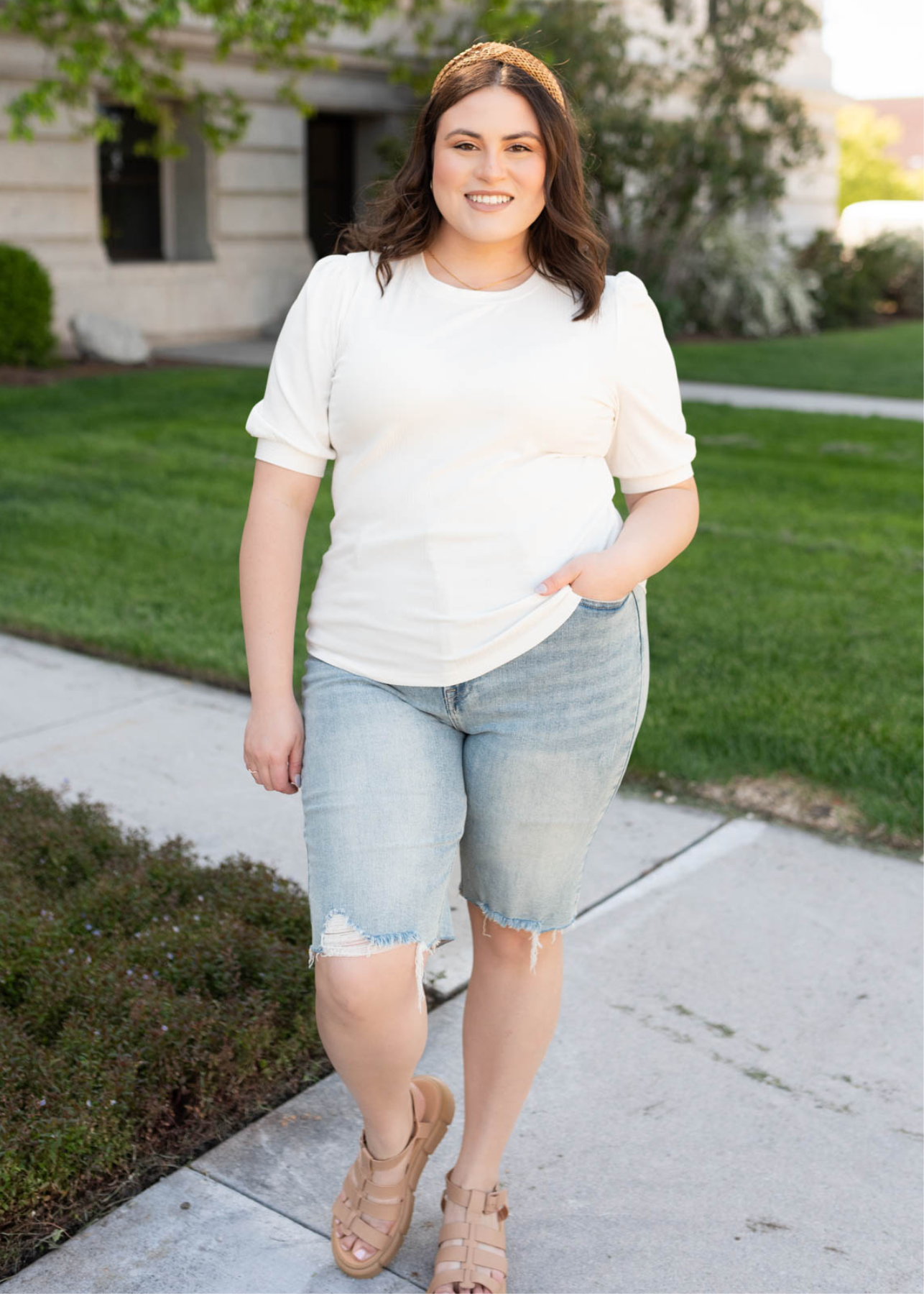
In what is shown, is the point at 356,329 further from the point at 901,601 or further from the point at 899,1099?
the point at 901,601

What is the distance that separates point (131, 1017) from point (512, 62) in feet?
6.21

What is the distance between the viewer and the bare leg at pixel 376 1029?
1.97 metres

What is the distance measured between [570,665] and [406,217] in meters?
0.75

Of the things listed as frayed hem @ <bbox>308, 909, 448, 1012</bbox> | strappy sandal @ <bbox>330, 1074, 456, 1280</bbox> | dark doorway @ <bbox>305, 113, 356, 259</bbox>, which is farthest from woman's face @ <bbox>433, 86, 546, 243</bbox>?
dark doorway @ <bbox>305, 113, 356, 259</bbox>

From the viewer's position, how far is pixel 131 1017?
2.66 metres

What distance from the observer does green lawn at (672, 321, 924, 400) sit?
44.9 ft

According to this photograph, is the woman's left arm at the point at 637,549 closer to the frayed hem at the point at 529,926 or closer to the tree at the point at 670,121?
the frayed hem at the point at 529,926

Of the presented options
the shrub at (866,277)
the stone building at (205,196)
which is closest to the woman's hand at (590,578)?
the stone building at (205,196)

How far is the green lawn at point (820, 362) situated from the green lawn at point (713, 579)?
3086 millimetres

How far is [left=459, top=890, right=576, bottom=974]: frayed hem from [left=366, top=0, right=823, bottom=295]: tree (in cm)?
1628

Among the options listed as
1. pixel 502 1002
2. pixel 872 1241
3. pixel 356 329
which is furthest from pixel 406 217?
pixel 872 1241

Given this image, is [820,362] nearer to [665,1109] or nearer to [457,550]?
[665,1109]

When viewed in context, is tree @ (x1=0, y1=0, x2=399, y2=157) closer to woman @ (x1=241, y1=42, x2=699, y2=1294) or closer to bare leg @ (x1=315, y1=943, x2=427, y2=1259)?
woman @ (x1=241, y1=42, x2=699, y2=1294)

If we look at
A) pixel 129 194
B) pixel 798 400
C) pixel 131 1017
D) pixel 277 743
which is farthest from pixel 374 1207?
pixel 129 194
